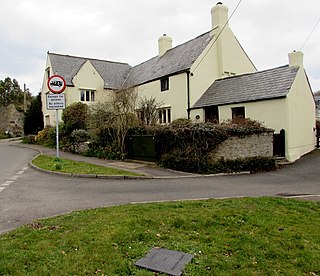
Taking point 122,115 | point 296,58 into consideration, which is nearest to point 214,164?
point 122,115

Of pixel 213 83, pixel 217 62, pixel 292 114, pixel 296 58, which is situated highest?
pixel 217 62

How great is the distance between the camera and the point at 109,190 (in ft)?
28.8

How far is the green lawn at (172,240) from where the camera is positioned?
351cm

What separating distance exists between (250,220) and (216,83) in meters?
19.6

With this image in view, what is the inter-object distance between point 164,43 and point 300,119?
17.3 m

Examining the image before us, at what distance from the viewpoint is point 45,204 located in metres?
7.04

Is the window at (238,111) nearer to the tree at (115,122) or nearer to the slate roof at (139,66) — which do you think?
the slate roof at (139,66)

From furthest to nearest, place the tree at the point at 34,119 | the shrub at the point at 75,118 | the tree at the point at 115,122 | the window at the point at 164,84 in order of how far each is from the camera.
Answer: the tree at the point at 34,119
the window at the point at 164,84
the shrub at the point at 75,118
the tree at the point at 115,122

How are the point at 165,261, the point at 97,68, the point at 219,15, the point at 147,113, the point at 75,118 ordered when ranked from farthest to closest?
1. the point at 97,68
2. the point at 219,15
3. the point at 75,118
4. the point at 147,113
5. the point at 165,261

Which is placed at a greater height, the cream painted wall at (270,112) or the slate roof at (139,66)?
the slate roof at (139,66)

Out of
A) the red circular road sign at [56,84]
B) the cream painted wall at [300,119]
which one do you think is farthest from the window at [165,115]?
the red circular road sign at [56,84]

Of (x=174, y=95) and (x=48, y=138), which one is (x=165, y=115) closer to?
(x=174, y=95)

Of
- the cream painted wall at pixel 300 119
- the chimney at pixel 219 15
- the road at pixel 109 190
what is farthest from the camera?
the chimney at pixel 219 15

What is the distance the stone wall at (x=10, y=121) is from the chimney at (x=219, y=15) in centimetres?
3427
